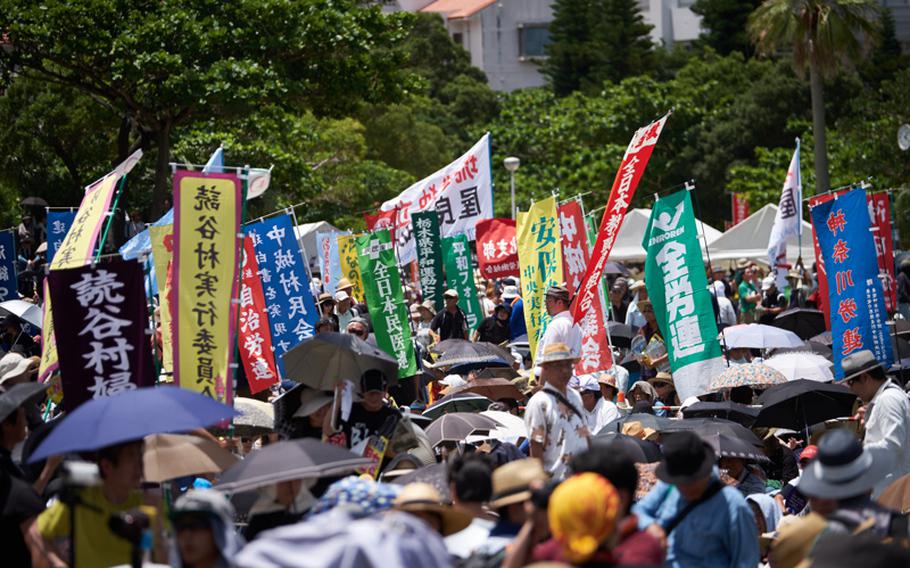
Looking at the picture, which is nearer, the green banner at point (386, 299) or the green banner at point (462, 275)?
the green banner at point (386, 299)

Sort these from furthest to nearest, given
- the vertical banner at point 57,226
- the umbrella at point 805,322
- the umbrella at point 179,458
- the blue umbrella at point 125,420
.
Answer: the vertical banner at point 57,226 < the umbrella at point 805,322 < the umbrella at point 179,458 < the blue umbrella at point 125,420

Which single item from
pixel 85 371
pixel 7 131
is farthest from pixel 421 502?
pixel 7 131

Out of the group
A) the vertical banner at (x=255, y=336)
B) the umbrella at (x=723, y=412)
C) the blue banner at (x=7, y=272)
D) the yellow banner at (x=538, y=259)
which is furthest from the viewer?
the blue banner at (x=7, y=272)

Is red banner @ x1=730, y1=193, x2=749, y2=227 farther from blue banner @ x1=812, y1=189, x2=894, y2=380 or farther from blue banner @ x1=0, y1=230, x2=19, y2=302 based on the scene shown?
blue banner @ x1=812, y1=189, x2=894, y2=380

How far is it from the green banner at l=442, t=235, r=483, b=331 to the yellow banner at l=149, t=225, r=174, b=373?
6.10 m

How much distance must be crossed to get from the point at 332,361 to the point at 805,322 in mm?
9521

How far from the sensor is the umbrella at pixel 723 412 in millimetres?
10297

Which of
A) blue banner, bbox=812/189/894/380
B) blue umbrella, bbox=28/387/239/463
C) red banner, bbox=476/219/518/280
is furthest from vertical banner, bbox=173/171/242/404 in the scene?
red banner, bbox=476/219/518/280

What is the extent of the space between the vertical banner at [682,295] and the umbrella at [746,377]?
20 cm

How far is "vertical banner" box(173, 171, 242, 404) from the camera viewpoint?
8133mm

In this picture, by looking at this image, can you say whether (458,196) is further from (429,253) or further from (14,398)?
(14,398)

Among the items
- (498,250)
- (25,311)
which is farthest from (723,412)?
(498,250)

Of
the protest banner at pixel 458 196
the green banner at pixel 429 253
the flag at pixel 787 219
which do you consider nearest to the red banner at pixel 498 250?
the protest banner at pixel 458 196

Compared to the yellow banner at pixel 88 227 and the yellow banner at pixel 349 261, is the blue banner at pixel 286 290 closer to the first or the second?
the yellow banner at pixel 88 227
